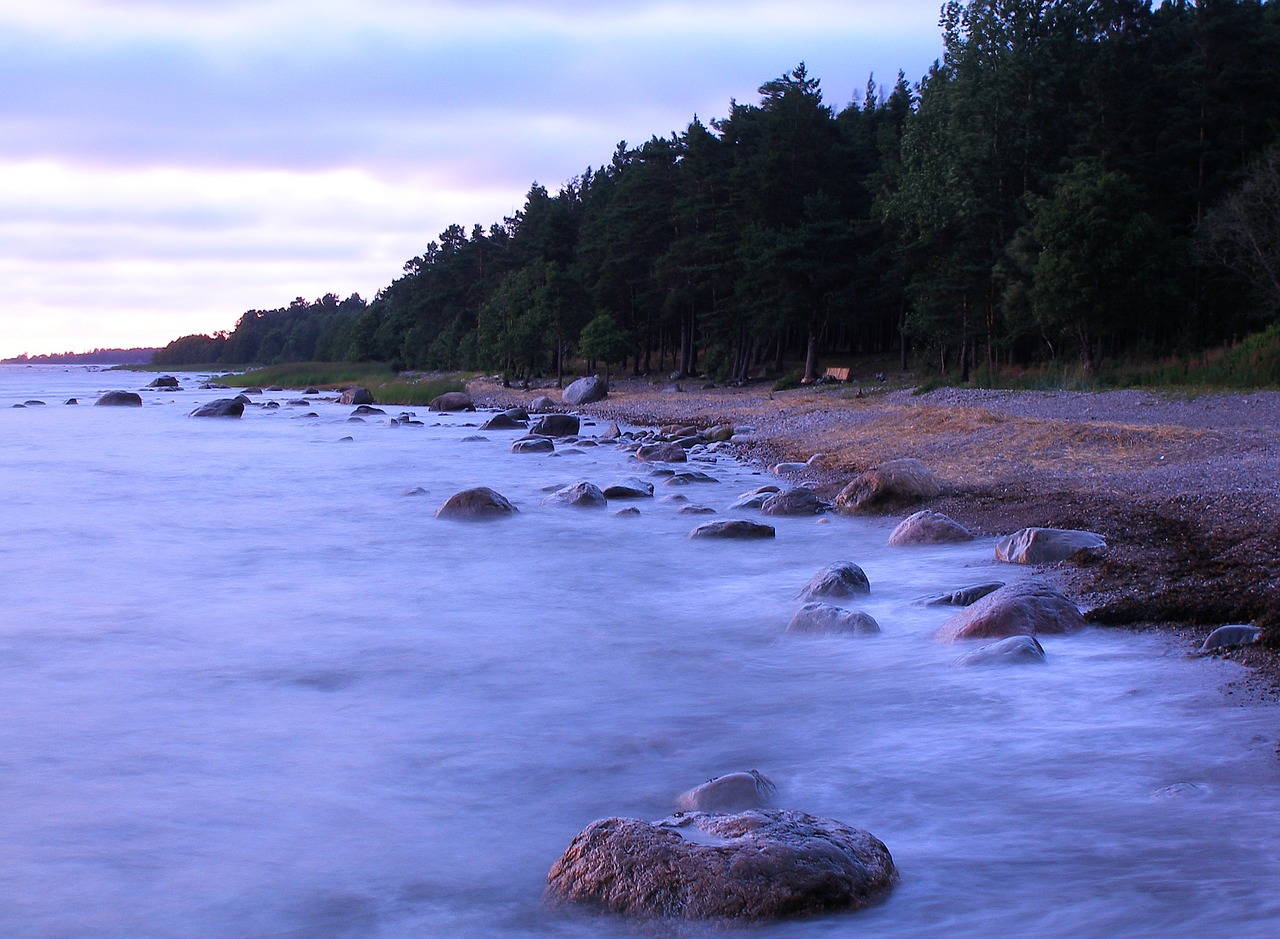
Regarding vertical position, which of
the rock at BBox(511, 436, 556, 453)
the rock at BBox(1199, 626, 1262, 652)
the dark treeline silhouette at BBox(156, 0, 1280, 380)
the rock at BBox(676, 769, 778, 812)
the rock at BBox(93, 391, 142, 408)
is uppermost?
the dark treeline silhouette at BBox(156, 0, 1280, 380)

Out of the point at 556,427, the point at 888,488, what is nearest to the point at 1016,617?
the point at 888,488

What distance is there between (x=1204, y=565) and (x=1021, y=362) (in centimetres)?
3196

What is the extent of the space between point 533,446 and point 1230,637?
60.6ft

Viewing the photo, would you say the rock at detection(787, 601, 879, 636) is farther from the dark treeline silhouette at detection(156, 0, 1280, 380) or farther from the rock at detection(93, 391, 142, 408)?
the rock at detection(93, 391, 142, 408)

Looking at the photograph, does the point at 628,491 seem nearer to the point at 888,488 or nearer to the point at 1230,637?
the point at 888,488

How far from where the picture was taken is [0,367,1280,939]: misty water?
3.74 meters

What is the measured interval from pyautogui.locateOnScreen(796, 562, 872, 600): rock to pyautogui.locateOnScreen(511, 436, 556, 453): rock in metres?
15.1

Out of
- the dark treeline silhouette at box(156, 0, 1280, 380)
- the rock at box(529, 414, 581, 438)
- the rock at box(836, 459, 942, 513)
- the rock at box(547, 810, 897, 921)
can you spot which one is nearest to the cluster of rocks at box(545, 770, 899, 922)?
the rock at box(547, 810, 897, 921)

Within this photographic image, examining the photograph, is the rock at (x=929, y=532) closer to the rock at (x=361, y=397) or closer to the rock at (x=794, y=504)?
the rock at (x=794, y=504)

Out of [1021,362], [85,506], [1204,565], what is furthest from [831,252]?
[1204,565]

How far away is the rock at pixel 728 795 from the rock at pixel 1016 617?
109 inches

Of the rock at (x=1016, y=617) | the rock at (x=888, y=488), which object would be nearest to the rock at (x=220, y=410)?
the rock at (x=888, y=488)

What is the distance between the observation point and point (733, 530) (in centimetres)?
1110

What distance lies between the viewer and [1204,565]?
294 inches
